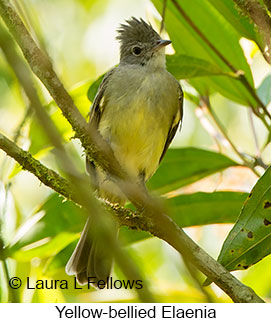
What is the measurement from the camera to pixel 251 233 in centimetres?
263

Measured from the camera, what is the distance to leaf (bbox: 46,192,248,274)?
3439 mm

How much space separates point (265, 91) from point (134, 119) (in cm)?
97

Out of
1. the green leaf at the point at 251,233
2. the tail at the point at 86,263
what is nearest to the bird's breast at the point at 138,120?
the tail at the point at 86,263

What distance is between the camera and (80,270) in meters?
4.04

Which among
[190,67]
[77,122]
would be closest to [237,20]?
[190,67]

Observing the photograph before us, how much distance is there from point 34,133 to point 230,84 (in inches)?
46.3

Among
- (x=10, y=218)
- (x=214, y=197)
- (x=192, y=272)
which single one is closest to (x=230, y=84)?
(x=214, y=197)

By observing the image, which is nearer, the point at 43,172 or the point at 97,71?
the point at 43,172

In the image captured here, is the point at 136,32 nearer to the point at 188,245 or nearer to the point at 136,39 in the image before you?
the point at 136,39

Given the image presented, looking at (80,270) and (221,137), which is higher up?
(221,137)

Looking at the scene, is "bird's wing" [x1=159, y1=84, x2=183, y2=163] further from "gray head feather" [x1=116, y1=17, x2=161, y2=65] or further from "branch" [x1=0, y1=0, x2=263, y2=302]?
"branch" [x1=0, y1=0, x2=263, y2=302]

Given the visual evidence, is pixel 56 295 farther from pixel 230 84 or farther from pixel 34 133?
pixel 230 84

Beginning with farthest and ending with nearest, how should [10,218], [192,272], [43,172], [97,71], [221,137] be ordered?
[97,71] < [221,137] < [10,218] < [43,172] < [192,272]
